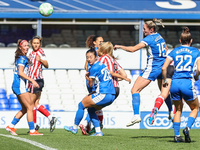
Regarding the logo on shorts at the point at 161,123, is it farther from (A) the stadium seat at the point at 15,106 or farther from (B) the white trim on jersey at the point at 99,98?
(B) the white trim on jersey at the point at 99,98

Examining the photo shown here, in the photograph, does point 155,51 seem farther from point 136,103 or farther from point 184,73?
point 184,73

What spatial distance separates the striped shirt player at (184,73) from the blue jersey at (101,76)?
1274 mm

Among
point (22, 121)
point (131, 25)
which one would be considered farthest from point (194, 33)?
point (22, 121)

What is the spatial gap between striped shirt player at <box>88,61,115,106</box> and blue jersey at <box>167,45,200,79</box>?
1298 millimetres

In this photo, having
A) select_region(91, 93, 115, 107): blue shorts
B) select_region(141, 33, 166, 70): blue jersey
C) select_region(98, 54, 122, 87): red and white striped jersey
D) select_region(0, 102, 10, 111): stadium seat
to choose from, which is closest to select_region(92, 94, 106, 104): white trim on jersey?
select_region(91, 93, 115, 107): blue shorts

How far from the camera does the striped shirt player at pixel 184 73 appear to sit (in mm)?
6477

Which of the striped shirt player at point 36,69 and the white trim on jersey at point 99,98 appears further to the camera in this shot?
the striped shirt player at point 36,69

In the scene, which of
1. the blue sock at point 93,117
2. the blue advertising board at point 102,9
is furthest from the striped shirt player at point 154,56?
the blue advertising board at point 102,9

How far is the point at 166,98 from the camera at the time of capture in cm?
831

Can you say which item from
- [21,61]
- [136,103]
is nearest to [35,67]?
[21,61]

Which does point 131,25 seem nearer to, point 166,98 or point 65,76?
point 65,76

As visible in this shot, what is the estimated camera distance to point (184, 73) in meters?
6.52

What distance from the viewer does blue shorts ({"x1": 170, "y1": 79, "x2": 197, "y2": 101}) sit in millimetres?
6465

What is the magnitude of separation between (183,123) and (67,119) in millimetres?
3673
